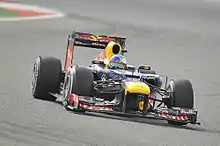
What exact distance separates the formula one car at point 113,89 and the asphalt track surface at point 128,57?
19cm

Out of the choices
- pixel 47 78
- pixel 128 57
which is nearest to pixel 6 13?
pixel 128 57

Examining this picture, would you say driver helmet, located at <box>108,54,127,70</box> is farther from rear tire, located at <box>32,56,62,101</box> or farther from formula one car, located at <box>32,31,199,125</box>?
rear tire, located at <box>32,56,62,101</box>

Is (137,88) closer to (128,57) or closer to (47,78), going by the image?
(47,78)

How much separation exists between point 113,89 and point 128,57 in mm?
7356

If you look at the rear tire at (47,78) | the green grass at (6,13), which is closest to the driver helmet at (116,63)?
the rear tire at (47,78)

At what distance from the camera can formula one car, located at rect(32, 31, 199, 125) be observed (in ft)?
37.9

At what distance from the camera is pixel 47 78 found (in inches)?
501

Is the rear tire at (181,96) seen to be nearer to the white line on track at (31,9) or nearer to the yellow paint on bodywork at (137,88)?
the yellow paint on bodywork at (137,88)

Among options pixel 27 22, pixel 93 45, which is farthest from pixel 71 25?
pixel 93 45

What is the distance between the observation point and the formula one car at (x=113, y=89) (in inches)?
454

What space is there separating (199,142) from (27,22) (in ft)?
43.0

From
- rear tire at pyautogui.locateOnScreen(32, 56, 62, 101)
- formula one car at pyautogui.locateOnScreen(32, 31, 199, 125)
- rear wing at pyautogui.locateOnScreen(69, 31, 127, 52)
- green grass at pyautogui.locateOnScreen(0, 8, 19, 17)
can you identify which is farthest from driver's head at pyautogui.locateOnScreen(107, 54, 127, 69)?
green grass at pyautogui.locateOnScreen(0, 8, 19, 17)

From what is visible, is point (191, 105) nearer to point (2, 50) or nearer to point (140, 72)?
point (140, 72)

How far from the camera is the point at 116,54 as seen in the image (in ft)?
43.2
